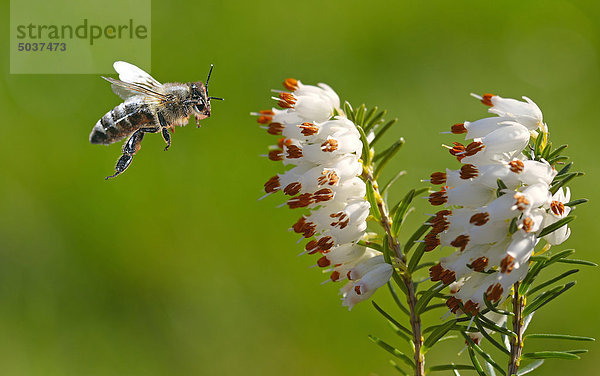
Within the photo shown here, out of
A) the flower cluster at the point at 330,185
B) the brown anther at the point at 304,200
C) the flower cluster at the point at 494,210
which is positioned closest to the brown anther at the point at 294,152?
the flower cluster at the point at 330,185

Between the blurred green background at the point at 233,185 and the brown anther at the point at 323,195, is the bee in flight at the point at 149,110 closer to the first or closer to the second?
the brown anther at the point at 323,195

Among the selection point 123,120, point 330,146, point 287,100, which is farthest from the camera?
point 123,120

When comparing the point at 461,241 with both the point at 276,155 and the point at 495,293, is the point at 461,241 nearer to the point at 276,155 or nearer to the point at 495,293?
the point at 495,293

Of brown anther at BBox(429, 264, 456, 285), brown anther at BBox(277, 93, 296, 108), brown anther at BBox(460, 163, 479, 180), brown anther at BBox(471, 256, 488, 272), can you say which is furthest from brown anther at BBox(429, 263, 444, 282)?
brown anther at BBox(277, 93, 296, 108)

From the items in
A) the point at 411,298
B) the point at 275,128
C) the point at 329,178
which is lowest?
the point at 411,298

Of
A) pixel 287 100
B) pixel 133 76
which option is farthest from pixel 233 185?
pixel 287 100

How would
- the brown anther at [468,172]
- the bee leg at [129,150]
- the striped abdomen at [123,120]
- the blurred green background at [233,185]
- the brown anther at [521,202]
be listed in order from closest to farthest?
the brown anther at [521,202] < the brown anther at [468,172] < the bee leg at [129,150] < the striped abdomen at [123,120] < the blurred green background at [233,185]

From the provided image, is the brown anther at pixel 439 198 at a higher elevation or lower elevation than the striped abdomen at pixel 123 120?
lower
